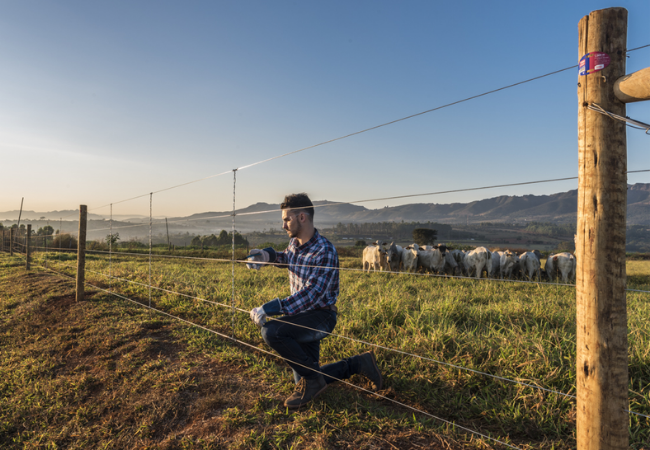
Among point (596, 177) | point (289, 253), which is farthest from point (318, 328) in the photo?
point (596, 177)

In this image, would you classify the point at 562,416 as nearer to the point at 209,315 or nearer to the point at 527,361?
the point at 527,361

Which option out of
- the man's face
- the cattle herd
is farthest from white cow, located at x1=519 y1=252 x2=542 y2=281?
the man's face

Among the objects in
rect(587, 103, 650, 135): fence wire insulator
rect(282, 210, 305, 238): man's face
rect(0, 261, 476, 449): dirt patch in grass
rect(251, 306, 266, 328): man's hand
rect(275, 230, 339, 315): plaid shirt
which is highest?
rect(587, 103, 650, 135): fence wire insulator

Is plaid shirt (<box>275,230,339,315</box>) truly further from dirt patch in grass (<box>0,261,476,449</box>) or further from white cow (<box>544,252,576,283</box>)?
white cow (<box>544,252,576,283</box>)

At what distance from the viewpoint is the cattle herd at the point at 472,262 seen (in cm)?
1030

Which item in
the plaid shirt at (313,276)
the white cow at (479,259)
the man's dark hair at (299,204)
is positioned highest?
the man's dark hair at (299,204)

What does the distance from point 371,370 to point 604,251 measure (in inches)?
74.9

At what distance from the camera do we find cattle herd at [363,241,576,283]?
1030cm

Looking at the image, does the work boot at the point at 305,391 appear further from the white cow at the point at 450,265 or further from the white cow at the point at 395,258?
the white cow at the point at 450,265

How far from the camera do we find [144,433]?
8.10ft

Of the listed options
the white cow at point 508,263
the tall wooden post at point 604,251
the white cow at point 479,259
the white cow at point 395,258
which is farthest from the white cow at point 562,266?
the tall wooden post at point 604,251

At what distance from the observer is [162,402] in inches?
110

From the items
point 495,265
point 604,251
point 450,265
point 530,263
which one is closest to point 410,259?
point 450,265

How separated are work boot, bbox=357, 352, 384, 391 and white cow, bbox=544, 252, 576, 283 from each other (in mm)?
9382
